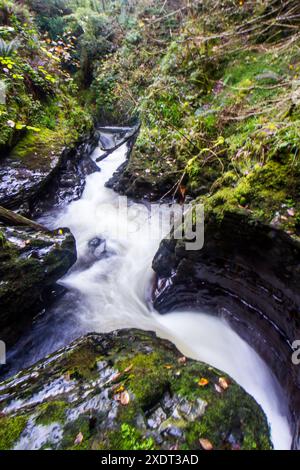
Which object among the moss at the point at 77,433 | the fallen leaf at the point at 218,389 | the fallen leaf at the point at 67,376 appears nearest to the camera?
the moss at the point at 77,433

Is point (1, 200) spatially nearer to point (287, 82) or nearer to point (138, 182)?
point (138, 182)

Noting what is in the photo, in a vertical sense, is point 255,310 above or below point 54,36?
below

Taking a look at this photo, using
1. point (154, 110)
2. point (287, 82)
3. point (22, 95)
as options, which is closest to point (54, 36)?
point (22, 95)

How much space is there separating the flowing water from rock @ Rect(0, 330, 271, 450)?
0.95 meters

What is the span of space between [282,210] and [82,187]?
540 cm

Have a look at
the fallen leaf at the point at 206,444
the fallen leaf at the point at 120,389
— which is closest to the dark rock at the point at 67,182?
the fallen leaf at the point at 120,389

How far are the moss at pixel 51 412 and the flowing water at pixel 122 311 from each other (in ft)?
5.19

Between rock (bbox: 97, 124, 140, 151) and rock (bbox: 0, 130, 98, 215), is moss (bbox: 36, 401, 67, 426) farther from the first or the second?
rock (bbox: 97, 124, 140, 151)

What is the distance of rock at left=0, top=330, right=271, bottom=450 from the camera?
1805mm

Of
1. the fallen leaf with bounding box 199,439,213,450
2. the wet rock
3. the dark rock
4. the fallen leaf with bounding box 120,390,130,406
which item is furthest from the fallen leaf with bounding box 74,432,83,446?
the dark rock

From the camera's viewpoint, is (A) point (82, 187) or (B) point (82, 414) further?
(A) point (82, 187)

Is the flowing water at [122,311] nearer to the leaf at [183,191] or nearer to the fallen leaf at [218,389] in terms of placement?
the leaf at [183,191]

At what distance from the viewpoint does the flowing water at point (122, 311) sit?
319 cm

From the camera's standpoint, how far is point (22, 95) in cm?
642
